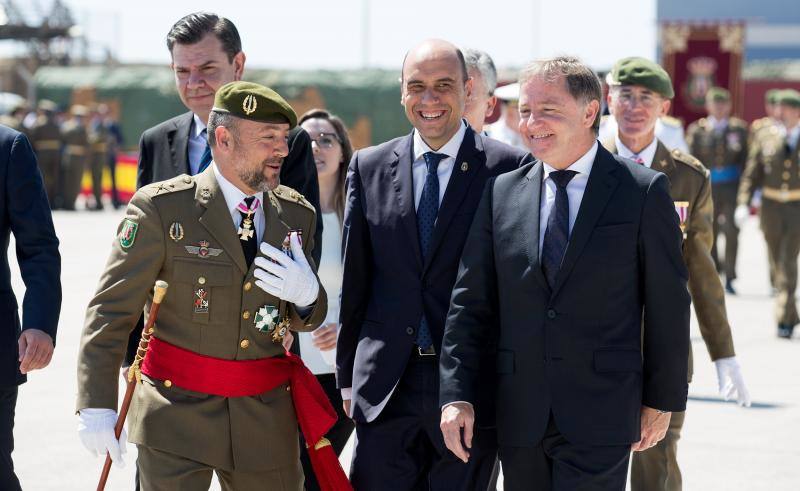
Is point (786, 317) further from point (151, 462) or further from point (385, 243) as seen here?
point (151, 462)

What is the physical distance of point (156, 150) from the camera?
527 cm

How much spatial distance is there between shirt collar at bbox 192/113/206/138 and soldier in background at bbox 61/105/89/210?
2232cm

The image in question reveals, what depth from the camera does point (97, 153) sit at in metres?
27.5

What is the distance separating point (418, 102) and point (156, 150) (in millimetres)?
1269

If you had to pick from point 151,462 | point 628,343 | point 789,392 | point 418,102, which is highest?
point 418,102

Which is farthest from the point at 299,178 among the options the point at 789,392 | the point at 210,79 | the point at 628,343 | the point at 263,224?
the point at 789,392

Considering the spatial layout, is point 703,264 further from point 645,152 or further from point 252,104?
point 252,104

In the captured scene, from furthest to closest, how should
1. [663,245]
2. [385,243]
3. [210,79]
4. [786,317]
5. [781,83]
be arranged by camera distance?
1. [781,83]
2. [786,317]
3. [210,79]
4. [385,243]
5. [663,245]

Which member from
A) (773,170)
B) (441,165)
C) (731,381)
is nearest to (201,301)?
(441,165)

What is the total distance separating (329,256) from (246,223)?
1.77 m

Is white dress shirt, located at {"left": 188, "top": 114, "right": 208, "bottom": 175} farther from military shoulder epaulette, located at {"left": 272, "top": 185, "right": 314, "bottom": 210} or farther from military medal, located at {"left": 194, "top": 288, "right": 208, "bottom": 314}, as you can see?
military medal, located at {"left": 194, "top": 288, "right": 208, "bottom": 314}

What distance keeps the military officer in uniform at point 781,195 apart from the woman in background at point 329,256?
675 cm

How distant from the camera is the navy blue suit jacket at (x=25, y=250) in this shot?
15.2 feet

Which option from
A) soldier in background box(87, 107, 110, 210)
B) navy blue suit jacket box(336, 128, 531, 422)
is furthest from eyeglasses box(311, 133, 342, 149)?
soldier in background box(87, 107, 110, 210)
